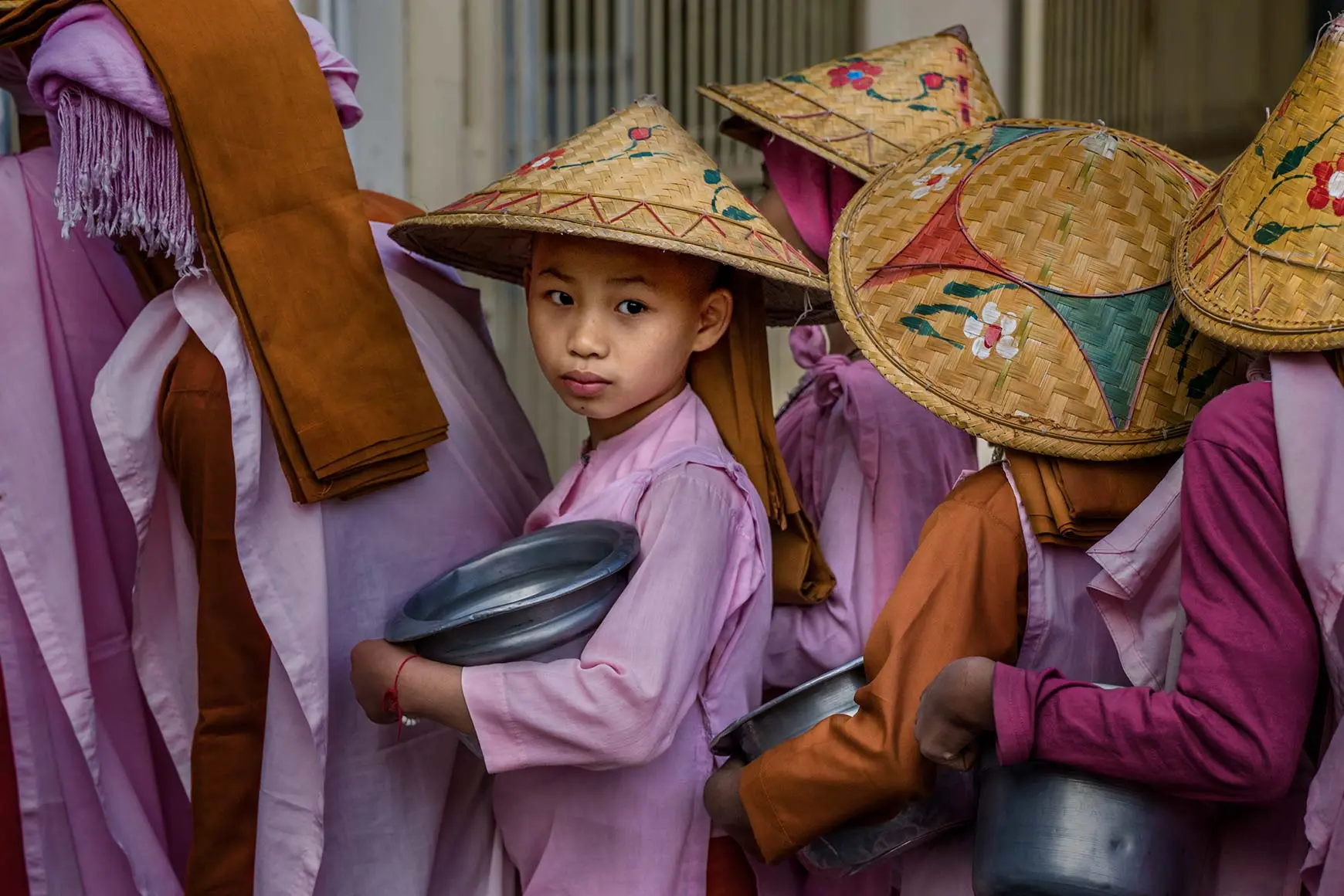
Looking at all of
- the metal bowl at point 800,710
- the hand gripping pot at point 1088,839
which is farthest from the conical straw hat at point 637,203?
the hand gripping pot at point 1088,839

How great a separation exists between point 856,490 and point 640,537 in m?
0.54

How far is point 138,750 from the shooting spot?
2.48m

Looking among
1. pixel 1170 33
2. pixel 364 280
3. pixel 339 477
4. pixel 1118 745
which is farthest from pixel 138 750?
pixel 1170 33

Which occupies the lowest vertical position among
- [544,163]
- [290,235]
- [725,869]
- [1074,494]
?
[725,869]

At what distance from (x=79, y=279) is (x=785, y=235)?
1269mm

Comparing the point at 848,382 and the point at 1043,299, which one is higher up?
the point at 1043,299

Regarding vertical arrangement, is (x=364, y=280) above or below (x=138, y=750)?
above

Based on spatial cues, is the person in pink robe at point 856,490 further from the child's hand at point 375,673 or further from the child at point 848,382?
the child's hand at point 375,673

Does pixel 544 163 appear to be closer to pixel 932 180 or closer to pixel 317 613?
pixel 932 180

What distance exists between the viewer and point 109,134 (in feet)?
7.14

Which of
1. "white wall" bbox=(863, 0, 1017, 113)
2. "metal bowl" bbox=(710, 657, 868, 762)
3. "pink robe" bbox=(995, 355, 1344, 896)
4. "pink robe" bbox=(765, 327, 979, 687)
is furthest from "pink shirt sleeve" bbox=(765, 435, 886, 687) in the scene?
"white wall" bbox=(863, 0, 1017, 113)

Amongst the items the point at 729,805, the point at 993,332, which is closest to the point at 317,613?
the point at 729,805

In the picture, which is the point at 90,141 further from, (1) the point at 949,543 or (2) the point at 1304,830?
(2) the point at 1304,830

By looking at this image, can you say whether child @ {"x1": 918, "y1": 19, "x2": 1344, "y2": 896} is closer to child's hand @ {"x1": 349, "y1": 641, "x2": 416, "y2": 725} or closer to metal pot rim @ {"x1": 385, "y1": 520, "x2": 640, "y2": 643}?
metal pot rim @ {"x1": 385, "y1": 520, "x2": 640, "y2": 643}
